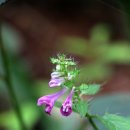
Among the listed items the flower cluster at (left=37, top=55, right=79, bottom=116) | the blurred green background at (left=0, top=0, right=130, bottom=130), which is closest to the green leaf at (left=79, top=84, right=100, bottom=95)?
the flower cluster at (left=37, top=55, right=79, bottom=116)

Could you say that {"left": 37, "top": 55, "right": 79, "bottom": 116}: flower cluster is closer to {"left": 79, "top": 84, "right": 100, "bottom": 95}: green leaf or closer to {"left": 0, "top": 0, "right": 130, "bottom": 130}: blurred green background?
{"left": 79, "top": 84, "right": 100, "bottom": 95}: green leaf

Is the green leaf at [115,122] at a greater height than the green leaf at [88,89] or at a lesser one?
lesser

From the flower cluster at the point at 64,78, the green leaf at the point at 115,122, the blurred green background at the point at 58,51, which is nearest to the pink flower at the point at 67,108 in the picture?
the flower cluster at the point at 64,78

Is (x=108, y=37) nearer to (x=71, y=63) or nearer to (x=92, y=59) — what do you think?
(x=92, y=59)

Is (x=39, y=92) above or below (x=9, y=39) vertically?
below

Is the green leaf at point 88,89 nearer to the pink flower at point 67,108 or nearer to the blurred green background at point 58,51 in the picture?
the pink flower at point 67,108

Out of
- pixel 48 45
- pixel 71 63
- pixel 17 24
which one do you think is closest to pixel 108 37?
pixel 48 45
